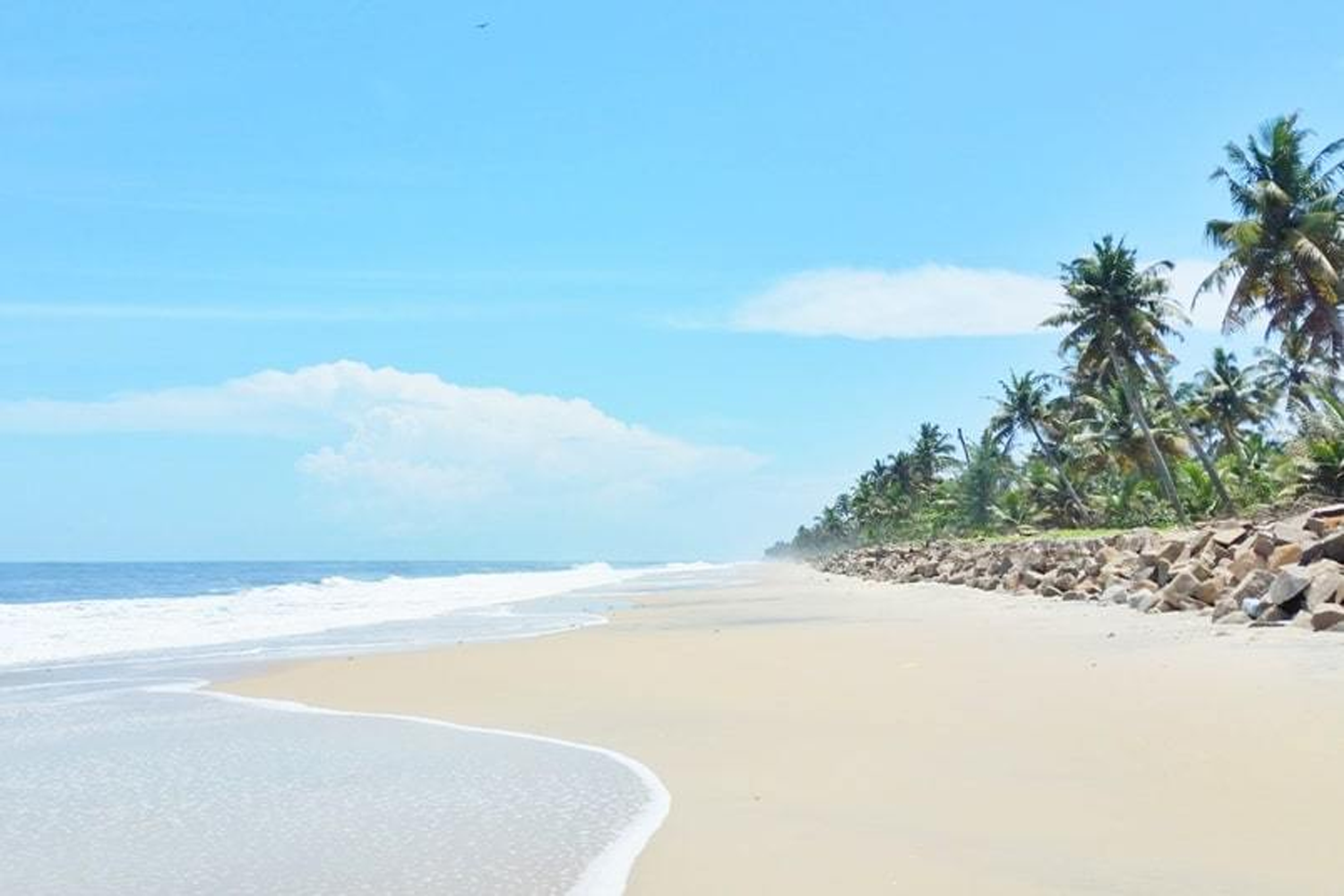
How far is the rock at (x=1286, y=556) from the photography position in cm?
1384

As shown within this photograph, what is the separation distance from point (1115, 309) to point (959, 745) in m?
38.6

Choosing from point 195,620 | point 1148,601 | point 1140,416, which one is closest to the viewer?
point 1148,601

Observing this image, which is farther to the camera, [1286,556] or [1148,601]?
[1148,601]

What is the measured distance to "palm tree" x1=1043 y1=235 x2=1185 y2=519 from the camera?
4147cm

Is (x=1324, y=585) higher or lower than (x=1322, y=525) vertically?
lower

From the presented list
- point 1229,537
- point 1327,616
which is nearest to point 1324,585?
point 1327,616

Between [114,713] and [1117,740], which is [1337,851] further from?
[114,713]

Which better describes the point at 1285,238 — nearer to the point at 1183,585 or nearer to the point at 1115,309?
the point at 1115,309

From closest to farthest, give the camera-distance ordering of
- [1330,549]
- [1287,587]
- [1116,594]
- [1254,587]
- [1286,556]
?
[1287,587] < [1330,549] < [1254,587] < [1286,556] < [1116,594]

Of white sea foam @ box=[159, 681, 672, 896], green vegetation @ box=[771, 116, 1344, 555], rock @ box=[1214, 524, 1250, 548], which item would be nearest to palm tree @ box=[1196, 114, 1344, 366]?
green vegetation @ box=[771, 116, 1344, 555]

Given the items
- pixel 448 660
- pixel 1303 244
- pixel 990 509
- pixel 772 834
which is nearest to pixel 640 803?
pixel 772 834

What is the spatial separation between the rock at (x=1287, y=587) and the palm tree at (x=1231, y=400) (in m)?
49.1

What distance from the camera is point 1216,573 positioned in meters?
15.2

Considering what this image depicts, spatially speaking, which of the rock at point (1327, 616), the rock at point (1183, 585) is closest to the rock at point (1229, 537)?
the rock at point (1183, 585)
